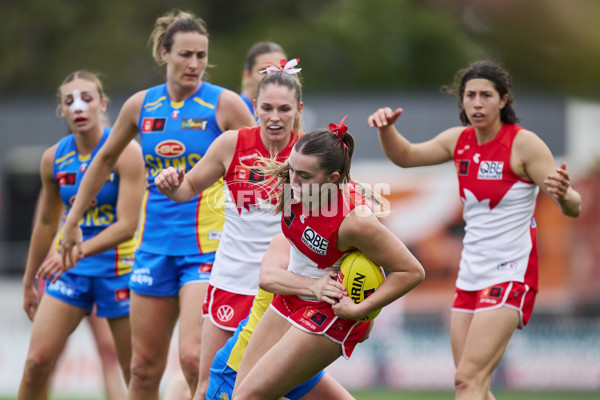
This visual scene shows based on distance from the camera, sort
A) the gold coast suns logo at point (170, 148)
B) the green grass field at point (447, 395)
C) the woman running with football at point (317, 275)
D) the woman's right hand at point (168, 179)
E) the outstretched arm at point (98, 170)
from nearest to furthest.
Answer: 1. the woman running with football at point (317, 275)
2. the woman's right hand at point (168, 179)
3. the gold coast suns logo at point (170, 148)
4. the outstretched arm at point (98, 170)
5. the green grass field at point (447, 395)

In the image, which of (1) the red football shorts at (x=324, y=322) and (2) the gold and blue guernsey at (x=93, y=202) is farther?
(2) the gold and blue guernsey at (x=93, y=202)

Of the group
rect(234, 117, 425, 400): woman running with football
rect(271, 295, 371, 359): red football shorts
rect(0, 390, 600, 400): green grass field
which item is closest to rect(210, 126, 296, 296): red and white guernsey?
rect(234, 117, 425, 400): woman running with football

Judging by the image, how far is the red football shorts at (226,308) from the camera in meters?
4.23

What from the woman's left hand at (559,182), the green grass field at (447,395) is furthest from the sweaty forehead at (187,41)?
the green grass field at (447,395)

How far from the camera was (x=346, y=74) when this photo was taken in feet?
94.5

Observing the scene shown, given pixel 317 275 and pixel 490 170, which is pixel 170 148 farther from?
pixel 490 170

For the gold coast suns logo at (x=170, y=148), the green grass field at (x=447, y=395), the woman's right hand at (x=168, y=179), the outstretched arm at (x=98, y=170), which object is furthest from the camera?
the green grass field at (x=447, y=395)

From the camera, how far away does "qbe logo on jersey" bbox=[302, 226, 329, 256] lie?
346 centimetres

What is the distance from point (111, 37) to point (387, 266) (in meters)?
28.5

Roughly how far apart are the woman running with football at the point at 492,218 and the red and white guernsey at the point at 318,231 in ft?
3.97

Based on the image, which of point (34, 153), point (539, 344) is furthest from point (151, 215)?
point (34, 153)

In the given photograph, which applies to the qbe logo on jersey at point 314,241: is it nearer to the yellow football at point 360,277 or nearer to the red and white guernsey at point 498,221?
the yellow football at point 360,277

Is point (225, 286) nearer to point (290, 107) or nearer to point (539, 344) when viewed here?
point (290, 107)

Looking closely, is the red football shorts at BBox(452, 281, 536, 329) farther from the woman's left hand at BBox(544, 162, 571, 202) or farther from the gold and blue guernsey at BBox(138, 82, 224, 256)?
the gold and blue guernsey at BBox(138, 82, 224, 256)
